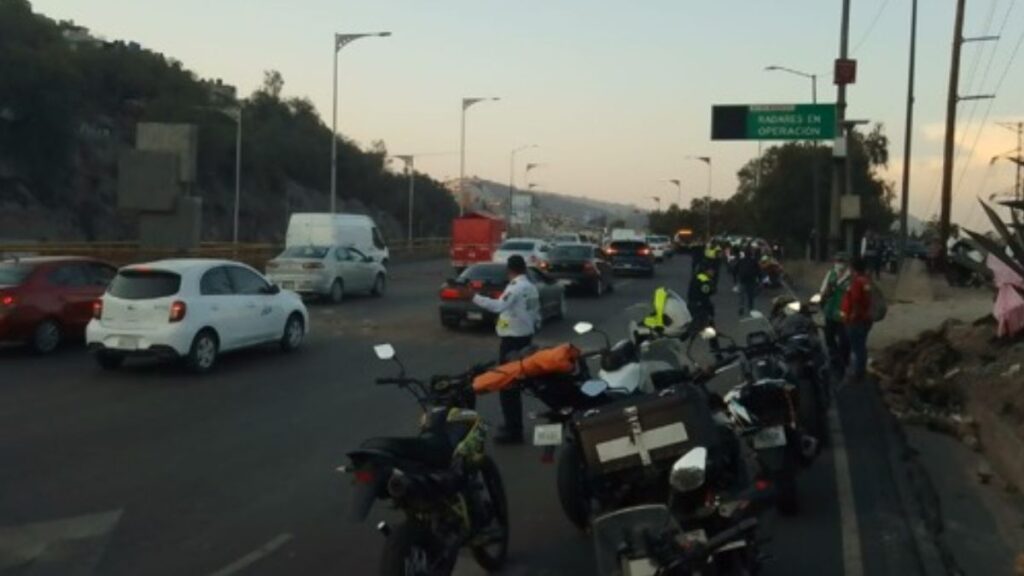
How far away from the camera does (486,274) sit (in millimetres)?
22625

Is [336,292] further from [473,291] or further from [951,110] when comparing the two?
[951,110]

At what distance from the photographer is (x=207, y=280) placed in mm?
15945

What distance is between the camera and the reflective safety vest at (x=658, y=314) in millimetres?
9672

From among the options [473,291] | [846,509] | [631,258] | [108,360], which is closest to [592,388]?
[846,509]

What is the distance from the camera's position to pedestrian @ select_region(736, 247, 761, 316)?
23656 millimetres

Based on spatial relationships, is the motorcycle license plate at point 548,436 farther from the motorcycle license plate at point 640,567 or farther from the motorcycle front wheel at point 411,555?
the motorcycle license plate at point 640,567

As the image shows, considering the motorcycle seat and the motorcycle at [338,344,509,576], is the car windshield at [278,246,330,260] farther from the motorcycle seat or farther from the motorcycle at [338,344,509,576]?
the motorcycle seat

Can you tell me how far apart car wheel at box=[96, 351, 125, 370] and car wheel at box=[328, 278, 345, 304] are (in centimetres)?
1314

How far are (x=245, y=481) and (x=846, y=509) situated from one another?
4.53 m

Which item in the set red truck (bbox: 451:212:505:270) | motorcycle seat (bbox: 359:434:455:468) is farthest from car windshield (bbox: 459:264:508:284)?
red truck (bbox: 451:212:505:270)

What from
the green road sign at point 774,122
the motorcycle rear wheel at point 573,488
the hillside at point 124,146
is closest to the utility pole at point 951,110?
the green road sign at point 774,122

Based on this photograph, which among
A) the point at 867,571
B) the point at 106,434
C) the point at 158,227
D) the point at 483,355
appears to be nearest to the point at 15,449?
the point at 106,434

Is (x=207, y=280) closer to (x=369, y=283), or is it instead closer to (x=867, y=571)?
(x=867, y=571)

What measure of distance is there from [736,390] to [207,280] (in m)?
9.95
